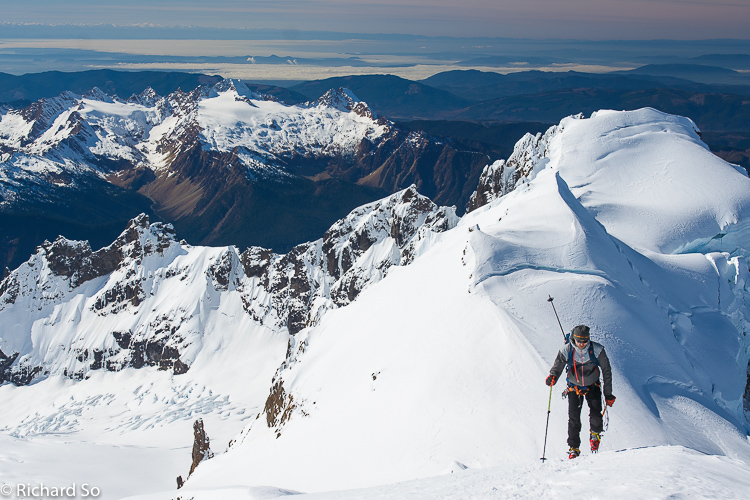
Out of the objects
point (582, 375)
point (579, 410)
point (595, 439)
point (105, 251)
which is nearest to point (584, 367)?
point (582, 375)

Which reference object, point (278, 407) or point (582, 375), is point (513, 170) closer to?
point (278, 407)

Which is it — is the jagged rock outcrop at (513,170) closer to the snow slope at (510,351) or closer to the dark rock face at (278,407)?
the snow slope at (510,351)

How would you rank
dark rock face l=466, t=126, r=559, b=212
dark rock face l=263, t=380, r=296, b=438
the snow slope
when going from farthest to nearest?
dark rock face l=466, t=126, r=559, b=212 < dark rock face l=263, t=380, r=296, b=438 < the snow slope

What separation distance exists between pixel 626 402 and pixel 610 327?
221 inches

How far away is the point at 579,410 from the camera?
18.7 metres

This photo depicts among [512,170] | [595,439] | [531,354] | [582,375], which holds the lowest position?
[595,439]

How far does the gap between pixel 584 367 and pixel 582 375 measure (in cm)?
30

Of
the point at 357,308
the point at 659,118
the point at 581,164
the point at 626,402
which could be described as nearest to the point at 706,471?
the point at 626,402

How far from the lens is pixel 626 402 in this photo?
92.2 ft

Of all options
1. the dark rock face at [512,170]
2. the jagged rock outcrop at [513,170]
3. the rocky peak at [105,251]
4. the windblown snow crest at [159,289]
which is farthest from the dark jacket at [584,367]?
the rocky peak at [105,251]

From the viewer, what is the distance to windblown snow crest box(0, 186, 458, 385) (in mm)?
145625

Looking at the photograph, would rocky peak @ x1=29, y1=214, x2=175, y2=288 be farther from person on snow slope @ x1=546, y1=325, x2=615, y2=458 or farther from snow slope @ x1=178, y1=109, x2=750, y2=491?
person on snow slope @ x1=546, y1=325, x2=615, y2=458

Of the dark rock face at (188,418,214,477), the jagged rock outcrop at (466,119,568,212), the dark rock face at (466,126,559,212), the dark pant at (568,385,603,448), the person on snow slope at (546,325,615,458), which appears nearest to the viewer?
the person on snow slope at (546,325,615,458)

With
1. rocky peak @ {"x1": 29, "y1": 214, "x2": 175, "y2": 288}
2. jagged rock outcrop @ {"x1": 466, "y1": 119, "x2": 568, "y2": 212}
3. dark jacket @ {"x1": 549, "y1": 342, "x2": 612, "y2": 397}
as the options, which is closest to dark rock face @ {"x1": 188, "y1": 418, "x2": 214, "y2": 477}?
dark jacket @ {"x1": 549, "y1": 342, "x2": 612, "y2": 397}
